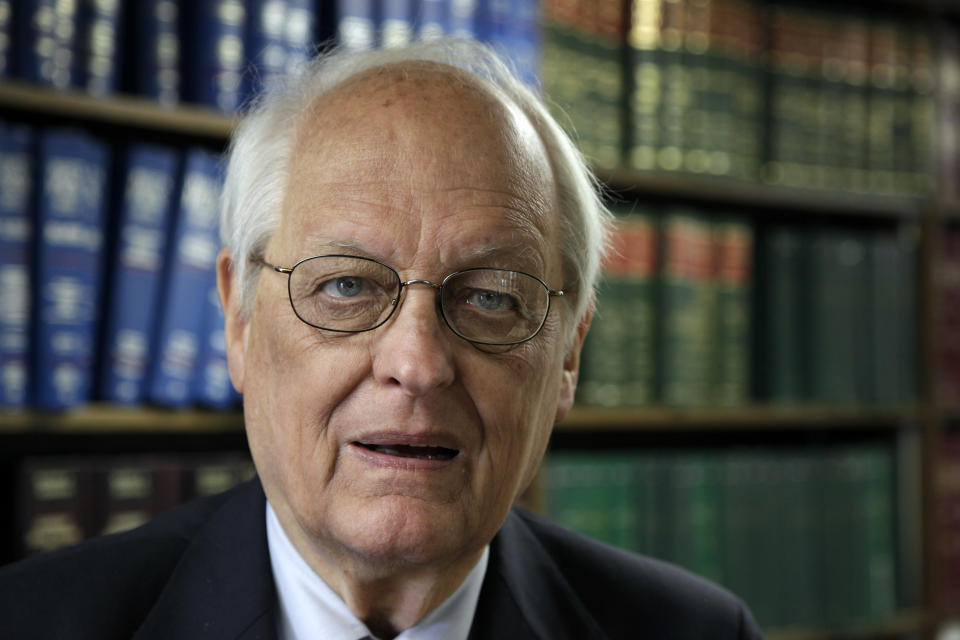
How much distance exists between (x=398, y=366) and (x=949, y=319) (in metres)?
2.12

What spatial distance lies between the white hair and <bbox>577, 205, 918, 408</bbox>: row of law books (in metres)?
0.93

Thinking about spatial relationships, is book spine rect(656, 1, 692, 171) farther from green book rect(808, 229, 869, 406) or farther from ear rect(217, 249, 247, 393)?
ear rect(217, 249, 247, 393)

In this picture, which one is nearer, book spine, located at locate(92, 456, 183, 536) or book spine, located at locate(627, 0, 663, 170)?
book spine, located at locate(92, 456, 183, 536)

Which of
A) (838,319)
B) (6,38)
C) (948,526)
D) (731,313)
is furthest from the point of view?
(948,526)

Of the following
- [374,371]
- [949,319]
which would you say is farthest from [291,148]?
[949,319]

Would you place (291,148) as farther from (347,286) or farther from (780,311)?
(780,311)

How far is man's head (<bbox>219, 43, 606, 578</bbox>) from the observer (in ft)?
2.99

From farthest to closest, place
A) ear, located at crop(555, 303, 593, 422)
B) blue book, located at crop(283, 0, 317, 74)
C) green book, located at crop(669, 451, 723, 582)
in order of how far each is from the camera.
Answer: green book, located at crop(669, 451, 723, 582) < blue book, located at crop(283, 0, 317, 74) < ear, located at crop(555, 303, 593, 422)

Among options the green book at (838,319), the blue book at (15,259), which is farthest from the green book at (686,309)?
the blue book at (15,259)

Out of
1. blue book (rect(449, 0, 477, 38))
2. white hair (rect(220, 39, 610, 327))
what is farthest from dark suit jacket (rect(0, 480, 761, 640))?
blue book (rect(449, 0, 477, 38))

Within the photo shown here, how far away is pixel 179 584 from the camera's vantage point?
3.29 feet

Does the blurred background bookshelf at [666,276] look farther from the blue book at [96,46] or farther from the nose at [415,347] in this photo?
the nose at [415,347]

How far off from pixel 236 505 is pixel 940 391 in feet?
6.91

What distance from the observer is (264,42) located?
172cm
